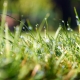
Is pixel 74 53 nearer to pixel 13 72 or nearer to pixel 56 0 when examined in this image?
pixel 13 72

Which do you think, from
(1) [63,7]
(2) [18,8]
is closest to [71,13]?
(1) [63,7]

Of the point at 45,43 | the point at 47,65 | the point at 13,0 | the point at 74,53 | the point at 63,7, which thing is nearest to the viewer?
the point at 47,65

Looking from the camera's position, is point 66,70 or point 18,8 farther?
point 18,8

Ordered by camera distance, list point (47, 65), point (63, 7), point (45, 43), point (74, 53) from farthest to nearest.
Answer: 1. point (63, 7)
2. point (45, 43)
3. point (74, 53)
4. point (47, 65)

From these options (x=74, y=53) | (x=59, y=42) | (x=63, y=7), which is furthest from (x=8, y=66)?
(x=63, y=7)

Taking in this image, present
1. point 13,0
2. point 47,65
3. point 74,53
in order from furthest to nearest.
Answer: point 13,0 → point 74,53 → point 47,65

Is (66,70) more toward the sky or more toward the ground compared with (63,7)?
more toward the ground

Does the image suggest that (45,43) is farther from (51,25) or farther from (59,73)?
(51,25)

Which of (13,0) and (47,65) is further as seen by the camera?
(13,0)

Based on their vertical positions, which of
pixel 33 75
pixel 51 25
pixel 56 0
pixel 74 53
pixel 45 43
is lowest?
pixel 33 75
